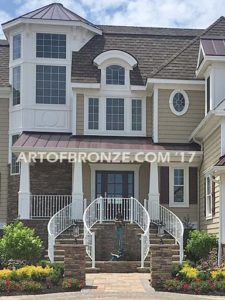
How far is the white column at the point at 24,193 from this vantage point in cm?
2248

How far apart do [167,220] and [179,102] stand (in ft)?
17.2

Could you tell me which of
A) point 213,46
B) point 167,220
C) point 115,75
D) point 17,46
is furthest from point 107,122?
point 213,46

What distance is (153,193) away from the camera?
2306cm

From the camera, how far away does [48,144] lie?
77.8 feet

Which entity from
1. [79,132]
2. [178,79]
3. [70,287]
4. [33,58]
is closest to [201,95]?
[178,79]

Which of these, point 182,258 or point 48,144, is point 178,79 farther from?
point 182,258

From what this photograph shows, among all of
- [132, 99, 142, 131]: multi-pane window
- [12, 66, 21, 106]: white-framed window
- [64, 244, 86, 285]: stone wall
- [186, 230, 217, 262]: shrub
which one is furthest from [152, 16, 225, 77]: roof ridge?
[64, 244, 86, 285]: stone wall

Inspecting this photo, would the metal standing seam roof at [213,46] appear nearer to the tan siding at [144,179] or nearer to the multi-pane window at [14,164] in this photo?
the tan siding at [144,179]

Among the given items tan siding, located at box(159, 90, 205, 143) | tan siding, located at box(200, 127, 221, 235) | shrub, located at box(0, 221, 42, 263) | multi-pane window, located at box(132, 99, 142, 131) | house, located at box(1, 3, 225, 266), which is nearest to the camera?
shrub, located at box(0, 221, 42, 263)

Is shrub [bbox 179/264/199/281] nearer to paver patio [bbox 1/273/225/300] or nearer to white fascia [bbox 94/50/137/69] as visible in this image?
paver patio [bbox 1/273/225/300]

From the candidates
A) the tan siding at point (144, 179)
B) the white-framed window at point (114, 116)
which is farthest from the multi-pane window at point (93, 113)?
the tan siding at point (144, 179)

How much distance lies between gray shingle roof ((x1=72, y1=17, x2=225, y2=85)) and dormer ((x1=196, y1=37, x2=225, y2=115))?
2084 mm

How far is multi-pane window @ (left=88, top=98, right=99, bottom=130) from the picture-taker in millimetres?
25531

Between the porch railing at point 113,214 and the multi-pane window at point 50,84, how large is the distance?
5.65 meters
